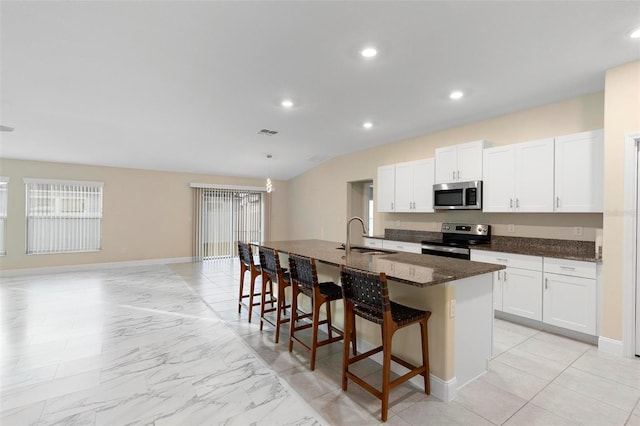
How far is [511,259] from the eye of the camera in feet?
11.6

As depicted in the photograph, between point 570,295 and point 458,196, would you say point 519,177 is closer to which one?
point 458,196

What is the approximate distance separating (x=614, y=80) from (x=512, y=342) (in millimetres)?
2677

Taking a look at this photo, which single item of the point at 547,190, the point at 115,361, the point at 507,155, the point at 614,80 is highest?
the point at 614,80

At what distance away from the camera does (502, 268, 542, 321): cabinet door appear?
330 centimetres

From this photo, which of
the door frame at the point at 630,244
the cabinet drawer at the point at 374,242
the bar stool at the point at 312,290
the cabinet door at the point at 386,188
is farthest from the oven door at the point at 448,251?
the bar stool at the point at 312,290

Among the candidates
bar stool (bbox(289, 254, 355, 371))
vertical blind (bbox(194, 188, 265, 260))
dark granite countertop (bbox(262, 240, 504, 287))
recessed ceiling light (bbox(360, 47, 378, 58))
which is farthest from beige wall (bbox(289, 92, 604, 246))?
bar stool (bbox(289, 254, 355, 371))

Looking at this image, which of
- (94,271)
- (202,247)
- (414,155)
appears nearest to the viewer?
(414,155)

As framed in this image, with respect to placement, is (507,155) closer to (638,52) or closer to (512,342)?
(638,52)

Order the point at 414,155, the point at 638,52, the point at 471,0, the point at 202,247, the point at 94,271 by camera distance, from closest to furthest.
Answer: the point at 471,0 < the point at 638,52 < the point at 414,155 < the point at 94,271 < the point at 202,247

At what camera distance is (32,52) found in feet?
8.82

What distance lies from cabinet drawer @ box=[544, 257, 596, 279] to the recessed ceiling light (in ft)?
9.02

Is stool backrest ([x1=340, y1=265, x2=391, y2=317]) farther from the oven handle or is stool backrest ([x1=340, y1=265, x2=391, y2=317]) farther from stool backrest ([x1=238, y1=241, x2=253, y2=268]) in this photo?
the oven handle

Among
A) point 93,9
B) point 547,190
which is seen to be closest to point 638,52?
point 547,190

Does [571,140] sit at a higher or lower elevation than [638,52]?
lower
